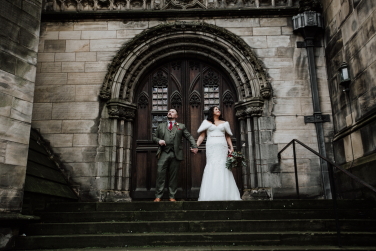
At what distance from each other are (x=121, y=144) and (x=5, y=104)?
2.98m

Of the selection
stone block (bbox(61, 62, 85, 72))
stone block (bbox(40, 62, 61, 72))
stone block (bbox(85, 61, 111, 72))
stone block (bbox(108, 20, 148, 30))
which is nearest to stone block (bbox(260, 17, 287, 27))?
stone block (bbox(108, 20, 148, 30))

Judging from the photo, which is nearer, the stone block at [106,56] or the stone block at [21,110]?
the stone block at [21,110]

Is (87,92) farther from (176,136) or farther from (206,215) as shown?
(206,215)

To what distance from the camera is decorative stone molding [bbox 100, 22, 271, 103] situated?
7.73 metres

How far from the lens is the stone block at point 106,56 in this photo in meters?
7.94

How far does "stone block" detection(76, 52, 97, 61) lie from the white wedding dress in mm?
3244

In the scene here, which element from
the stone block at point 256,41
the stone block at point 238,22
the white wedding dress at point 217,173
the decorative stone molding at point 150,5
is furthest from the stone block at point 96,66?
the stone block at point 256,41

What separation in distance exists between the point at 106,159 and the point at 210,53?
341 cm

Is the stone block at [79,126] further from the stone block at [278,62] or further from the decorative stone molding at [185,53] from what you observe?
the stone block at [278,62]

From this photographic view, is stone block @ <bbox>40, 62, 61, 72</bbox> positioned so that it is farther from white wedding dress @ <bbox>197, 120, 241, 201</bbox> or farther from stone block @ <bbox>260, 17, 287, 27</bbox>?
stone block @ <bbox>260, 17, 287, 27</bbox>

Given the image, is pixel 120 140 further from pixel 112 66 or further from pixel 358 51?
pixel 358 51

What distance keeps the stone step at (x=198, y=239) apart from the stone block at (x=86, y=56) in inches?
181

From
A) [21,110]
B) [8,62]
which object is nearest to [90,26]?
[8,62]

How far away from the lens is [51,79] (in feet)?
25.8
